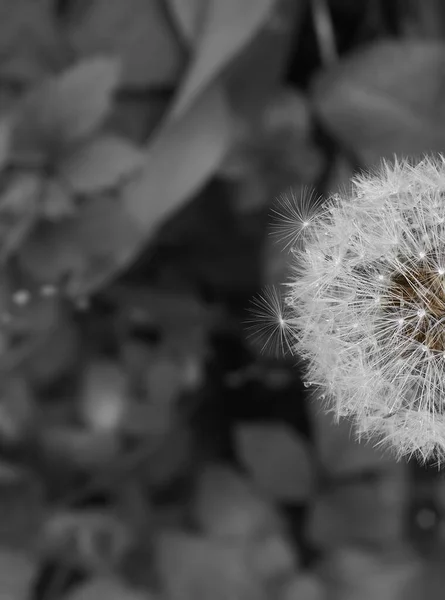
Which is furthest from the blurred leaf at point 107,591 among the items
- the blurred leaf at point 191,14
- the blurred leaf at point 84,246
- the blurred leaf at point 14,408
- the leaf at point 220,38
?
the blurred leaf at point 191,14

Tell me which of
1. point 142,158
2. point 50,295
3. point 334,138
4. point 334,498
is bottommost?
point 334,498

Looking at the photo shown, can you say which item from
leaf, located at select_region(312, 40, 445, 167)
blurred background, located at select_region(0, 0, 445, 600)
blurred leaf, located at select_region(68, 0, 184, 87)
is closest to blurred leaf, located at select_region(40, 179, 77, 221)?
blurred background, located at select_region(0, 0, 445, 600)

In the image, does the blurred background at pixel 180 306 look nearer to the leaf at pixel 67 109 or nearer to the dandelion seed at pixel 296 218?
the leaf at pixel 67 109

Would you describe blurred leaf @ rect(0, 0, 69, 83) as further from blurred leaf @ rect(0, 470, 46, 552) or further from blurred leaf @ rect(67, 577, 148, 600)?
blurred leaf @ rect(67, 577, 148, 600)

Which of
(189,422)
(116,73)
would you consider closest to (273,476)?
(189,422)

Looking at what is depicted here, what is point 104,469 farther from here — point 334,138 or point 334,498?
point 334,138

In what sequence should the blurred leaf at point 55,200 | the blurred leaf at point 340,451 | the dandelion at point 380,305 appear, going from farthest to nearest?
the blurred leaf at point 340,451
the blurred leaf at point 55,200
the dandelion at point 380,305

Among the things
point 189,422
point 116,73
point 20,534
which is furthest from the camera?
point 189,422
